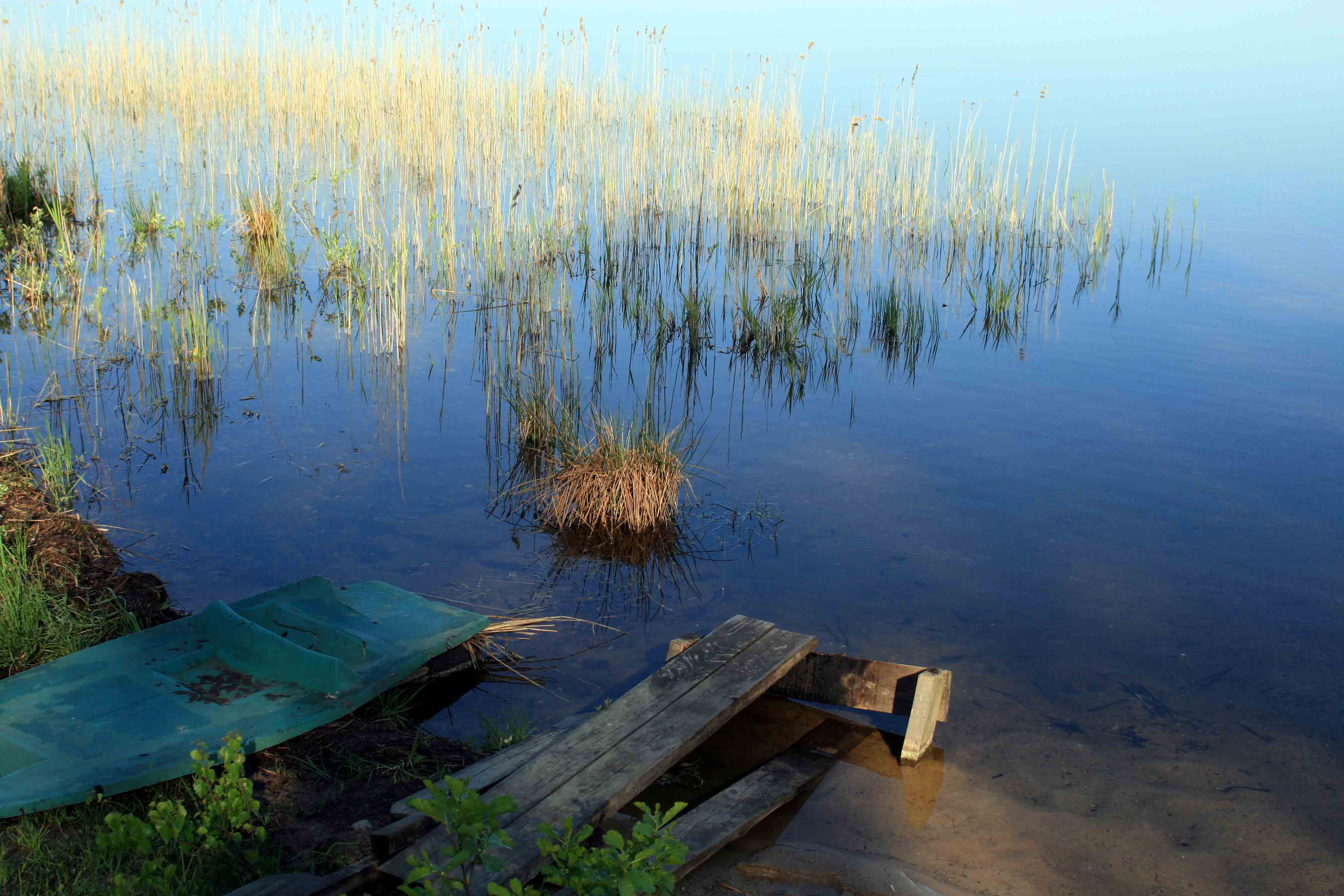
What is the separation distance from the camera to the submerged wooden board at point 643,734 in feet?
7.64

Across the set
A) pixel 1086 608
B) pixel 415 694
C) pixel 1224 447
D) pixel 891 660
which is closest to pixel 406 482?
pixel 415 694

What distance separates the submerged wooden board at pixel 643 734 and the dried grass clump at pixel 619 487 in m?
1.40

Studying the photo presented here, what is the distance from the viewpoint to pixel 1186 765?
3.19 metres

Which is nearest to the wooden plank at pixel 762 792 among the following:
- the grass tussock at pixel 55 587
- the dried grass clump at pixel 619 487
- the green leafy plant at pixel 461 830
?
the green leafy plant at pixel 461 830

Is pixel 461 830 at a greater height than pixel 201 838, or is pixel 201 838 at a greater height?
pixel 461 830

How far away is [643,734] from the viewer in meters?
2.70

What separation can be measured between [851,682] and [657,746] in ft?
2.83

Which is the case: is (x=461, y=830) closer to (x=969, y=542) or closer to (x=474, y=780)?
(x=474, y=780)

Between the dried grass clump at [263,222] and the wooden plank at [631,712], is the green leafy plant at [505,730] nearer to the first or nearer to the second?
the wooden plank at [631,712]

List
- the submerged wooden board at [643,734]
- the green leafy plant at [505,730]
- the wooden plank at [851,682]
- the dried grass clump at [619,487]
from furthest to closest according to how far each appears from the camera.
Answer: the dried grass clump at [619,487], the wooden plank at [851,682], the green leafy plant at [505,730], the submerged wooden board at [643,734]

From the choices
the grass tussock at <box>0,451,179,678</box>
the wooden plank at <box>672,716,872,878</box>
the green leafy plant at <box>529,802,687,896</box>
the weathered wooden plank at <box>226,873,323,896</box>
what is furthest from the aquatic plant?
the green leafy plant at <box>529,802,687,896</box>

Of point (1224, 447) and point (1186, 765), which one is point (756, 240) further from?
point (1186, 765)

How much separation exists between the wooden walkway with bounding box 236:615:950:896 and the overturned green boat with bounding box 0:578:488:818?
0.51 metres

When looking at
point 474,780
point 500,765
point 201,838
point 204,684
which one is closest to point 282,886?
point 201,838
